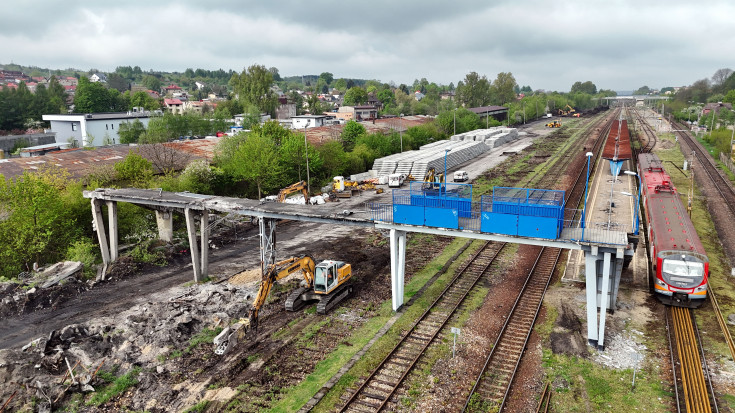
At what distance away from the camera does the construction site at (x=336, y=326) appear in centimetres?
1816

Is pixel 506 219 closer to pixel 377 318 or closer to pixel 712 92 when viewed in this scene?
pixel 377 318

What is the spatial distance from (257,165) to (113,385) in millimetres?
30795

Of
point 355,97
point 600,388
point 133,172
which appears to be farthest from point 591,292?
point 355,97

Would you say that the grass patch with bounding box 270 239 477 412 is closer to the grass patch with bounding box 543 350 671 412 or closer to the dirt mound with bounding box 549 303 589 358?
the dirt mound with bounding box 549 303 589 358

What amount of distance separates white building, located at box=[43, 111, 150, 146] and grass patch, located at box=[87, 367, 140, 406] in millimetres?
68181

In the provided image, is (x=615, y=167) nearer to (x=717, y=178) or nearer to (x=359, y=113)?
(x=717, y=178)

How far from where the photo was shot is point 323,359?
20.5m

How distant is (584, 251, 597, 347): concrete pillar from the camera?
20.2 metres

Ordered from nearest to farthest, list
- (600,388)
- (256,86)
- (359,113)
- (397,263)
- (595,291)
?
(600,388) → (595,291) → (397,263) → (256,86) → (359,113)

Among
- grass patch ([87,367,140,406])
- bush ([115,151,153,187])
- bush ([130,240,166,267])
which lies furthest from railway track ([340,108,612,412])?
bush ([115,151,153,187])

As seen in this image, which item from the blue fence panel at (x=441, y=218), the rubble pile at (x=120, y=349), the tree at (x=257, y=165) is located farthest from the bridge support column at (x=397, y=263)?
the tree at (x=257, y=165)

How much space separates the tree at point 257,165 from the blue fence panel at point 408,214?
26.9 meters

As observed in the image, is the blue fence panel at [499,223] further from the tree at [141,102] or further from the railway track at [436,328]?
the tree at [141,102]

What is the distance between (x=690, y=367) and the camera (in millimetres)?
19219
